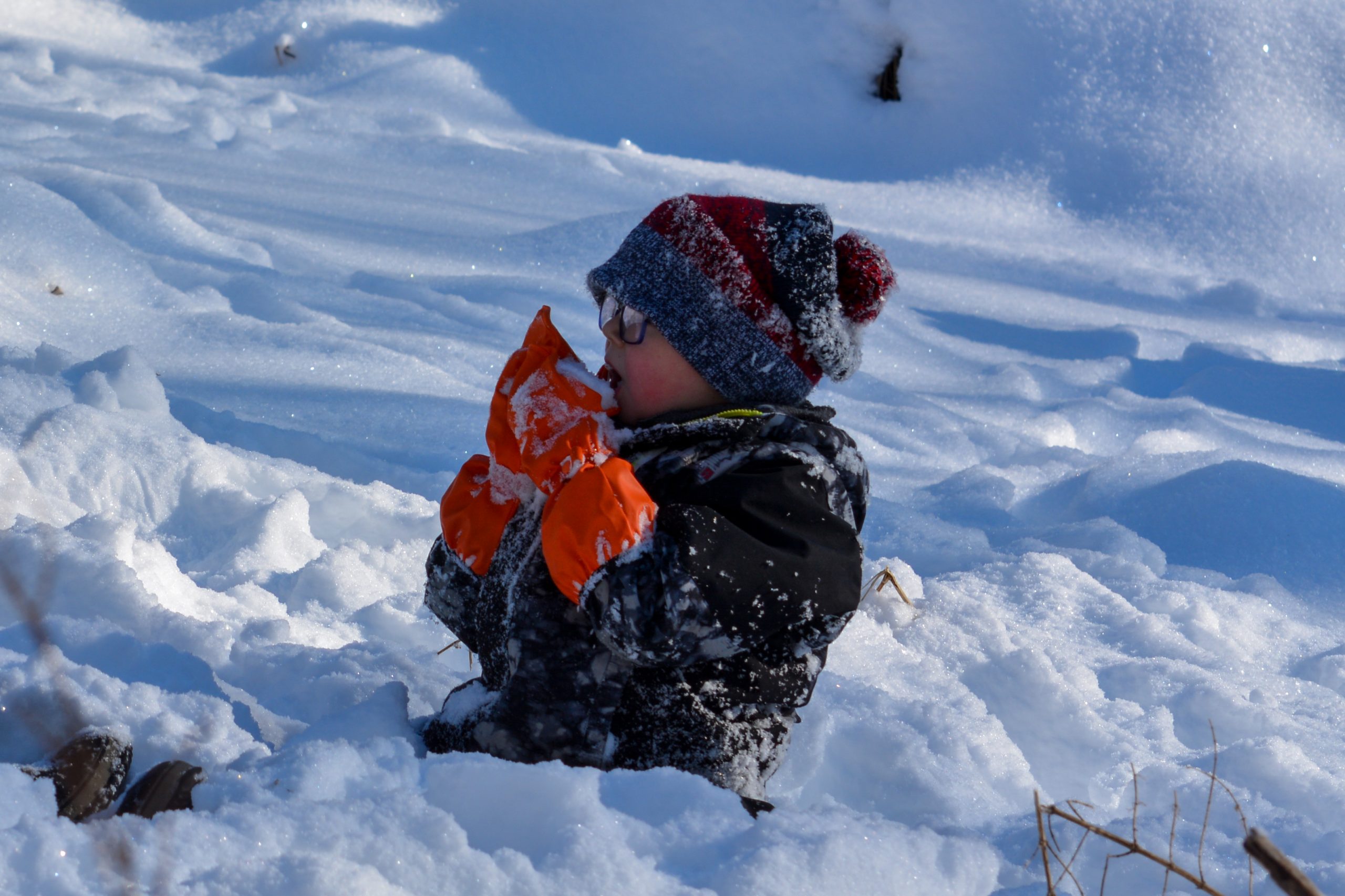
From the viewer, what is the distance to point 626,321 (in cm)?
159

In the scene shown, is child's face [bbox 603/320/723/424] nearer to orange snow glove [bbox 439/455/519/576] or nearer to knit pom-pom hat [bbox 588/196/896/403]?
knit pom-pom hat [bbox 588/196/896/403]

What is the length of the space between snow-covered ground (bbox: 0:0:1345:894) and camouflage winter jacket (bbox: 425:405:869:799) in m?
0.16

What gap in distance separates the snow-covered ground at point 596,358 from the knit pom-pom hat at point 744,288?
23.5 inches

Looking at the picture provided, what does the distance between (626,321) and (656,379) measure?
3.8 inches

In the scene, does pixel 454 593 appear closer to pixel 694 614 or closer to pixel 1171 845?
pixel 694 614

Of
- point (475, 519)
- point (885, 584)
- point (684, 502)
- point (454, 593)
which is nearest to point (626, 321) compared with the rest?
point (684, 502)

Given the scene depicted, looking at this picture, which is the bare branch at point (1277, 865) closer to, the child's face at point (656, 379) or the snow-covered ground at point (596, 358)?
the snow-covered ground at point (596, 358)

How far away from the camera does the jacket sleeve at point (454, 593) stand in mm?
1712

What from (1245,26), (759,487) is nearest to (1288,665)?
(759,487)

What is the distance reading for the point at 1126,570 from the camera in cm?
288

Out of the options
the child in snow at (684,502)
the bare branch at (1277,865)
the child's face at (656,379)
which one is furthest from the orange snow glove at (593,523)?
the bare branch at (1277,865)

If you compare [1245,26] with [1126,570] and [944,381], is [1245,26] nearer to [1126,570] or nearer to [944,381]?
[944,381]

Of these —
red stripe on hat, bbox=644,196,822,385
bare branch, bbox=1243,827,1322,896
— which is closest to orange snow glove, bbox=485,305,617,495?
red stripe on hat, bbox=644,196,822,385

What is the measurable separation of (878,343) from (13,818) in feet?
13.3
